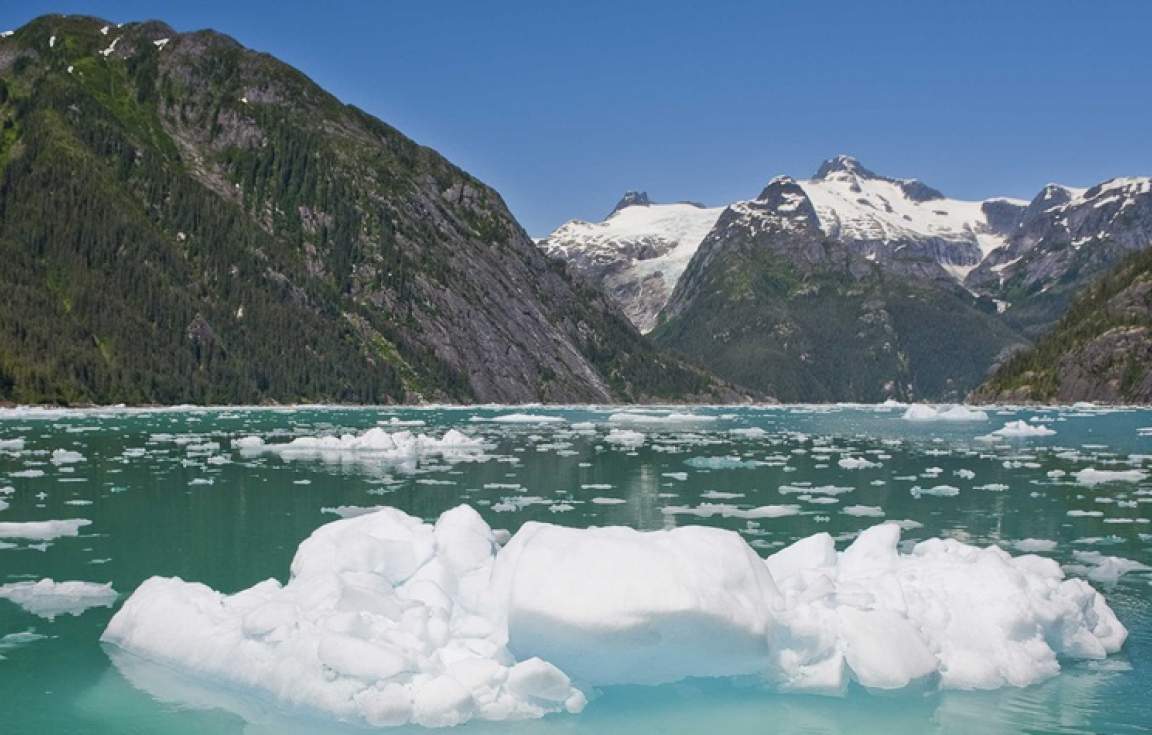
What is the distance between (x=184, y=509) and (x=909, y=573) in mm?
22931

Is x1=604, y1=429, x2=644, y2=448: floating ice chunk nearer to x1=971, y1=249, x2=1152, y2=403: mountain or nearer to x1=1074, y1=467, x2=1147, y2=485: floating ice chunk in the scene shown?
x1=1074, y1=467, x2=1147, y2=485: floating ice chunk

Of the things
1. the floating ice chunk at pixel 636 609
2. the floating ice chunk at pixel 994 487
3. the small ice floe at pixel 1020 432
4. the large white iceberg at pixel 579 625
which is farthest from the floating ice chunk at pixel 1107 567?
the small ice floe at pixel 1020 432

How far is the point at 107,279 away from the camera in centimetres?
15488

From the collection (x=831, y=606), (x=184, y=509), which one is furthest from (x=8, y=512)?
(x=831, y=606)

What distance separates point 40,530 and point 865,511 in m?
23.5

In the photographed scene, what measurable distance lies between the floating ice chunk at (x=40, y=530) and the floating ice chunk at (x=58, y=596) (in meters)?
6.38

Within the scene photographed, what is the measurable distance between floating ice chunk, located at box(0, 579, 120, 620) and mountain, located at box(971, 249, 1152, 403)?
17065cm

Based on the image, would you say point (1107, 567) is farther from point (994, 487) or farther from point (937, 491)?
point (994, 487)

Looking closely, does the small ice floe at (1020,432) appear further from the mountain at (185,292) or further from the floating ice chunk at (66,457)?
the mountain at (185,292)

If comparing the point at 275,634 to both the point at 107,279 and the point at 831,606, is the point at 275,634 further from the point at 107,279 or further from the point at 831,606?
the point at 107,279

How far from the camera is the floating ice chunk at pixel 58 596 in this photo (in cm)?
1805

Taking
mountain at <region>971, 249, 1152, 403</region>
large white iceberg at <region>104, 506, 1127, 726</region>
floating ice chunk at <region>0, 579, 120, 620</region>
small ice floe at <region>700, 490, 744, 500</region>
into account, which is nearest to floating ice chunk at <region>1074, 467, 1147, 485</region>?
small ice floe at <region>700, 490, 744, 500</region>

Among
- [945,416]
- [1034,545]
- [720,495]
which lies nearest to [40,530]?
[720,495]

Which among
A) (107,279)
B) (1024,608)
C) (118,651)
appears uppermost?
(107,279)
